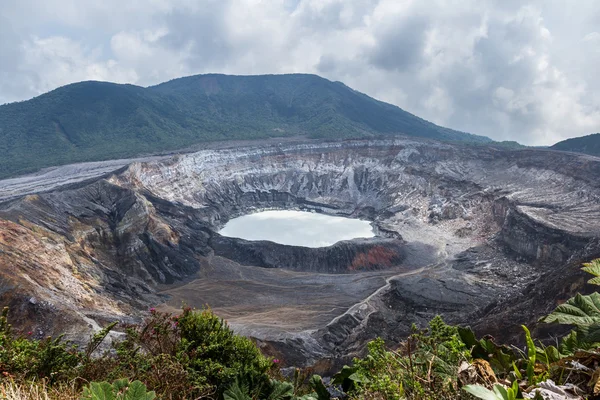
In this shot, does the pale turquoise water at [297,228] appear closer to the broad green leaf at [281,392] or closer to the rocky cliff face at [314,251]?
the rocky cliff face at [314,251]

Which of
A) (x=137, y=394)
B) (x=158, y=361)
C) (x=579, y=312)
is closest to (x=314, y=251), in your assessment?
(x=158, y=361)

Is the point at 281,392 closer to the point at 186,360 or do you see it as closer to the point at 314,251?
the point at 186,360

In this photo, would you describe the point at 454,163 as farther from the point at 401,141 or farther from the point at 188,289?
the point at 188,289

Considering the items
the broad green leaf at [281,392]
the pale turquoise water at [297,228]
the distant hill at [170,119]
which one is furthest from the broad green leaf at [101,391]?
the distant hill at [170,119]

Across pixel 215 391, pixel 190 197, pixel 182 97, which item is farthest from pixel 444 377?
pixel 182 97

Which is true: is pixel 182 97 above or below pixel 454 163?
above

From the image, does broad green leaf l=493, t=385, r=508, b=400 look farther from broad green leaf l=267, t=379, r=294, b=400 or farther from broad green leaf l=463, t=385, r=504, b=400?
broad green leaf l=267, t=379, r=294, b=400
